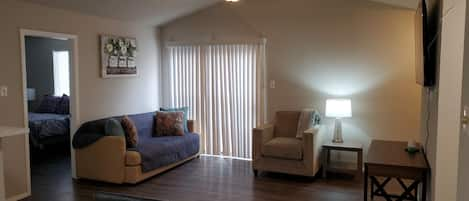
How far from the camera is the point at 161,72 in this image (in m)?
6.41

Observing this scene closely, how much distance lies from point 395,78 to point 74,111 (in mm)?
4154

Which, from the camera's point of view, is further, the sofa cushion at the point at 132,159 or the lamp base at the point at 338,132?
the lamp base at the point at 338,132

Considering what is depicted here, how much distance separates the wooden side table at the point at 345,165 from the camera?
4715 millimetres

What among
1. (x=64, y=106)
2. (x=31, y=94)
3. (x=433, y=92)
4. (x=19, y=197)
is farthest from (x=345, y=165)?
(x=31, y=94)

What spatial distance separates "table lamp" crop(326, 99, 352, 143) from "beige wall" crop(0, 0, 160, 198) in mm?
2925

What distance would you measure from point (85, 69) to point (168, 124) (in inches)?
54.6

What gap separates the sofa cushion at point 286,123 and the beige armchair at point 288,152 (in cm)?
16

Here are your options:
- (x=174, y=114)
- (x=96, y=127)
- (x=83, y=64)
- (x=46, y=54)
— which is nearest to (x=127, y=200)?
(x=96, y=127)

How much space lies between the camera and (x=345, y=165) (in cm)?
523

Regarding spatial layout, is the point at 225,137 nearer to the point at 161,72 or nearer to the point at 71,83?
the point at 161,72

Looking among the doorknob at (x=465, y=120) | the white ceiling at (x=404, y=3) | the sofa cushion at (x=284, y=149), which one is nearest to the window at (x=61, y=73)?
the sofa cushion at (x=284, y=149)

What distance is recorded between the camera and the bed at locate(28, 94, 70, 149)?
5823 millimetres

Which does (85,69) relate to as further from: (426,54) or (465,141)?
(465,141)

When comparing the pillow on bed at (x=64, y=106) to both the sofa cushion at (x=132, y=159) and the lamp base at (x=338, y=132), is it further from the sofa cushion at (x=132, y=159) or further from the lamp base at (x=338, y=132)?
the lamp base at (x=338, y=132)
